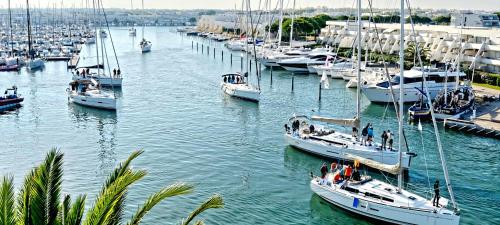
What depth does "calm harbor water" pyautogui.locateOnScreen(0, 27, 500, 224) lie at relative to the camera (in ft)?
110

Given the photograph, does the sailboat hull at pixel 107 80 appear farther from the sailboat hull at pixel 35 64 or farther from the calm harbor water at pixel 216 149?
the sailboat hull at pixel 35 64

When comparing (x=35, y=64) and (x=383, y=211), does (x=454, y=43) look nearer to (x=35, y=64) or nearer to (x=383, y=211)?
(x=383, y=211)

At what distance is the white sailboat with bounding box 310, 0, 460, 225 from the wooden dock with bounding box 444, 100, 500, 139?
18816 mm

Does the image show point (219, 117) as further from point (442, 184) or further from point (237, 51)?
Result: point (237, 51)

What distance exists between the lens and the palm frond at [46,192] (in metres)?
14.4

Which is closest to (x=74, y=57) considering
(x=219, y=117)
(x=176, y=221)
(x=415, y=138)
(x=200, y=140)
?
(x=219, y=117)

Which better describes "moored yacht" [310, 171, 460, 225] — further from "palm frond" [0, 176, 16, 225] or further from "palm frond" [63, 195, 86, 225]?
"palm frond" [0, 176, 16, 225]

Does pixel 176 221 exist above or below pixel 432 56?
below

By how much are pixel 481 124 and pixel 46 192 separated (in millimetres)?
44232

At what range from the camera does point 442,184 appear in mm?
36812

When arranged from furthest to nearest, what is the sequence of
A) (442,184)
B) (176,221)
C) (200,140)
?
(200,140) < (442,184) < (176,221)

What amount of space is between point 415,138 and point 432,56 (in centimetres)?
4357

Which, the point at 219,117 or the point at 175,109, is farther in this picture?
the point at 175,109

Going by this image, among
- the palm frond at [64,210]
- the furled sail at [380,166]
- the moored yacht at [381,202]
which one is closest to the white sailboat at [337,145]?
the furled sail at [380,166]
